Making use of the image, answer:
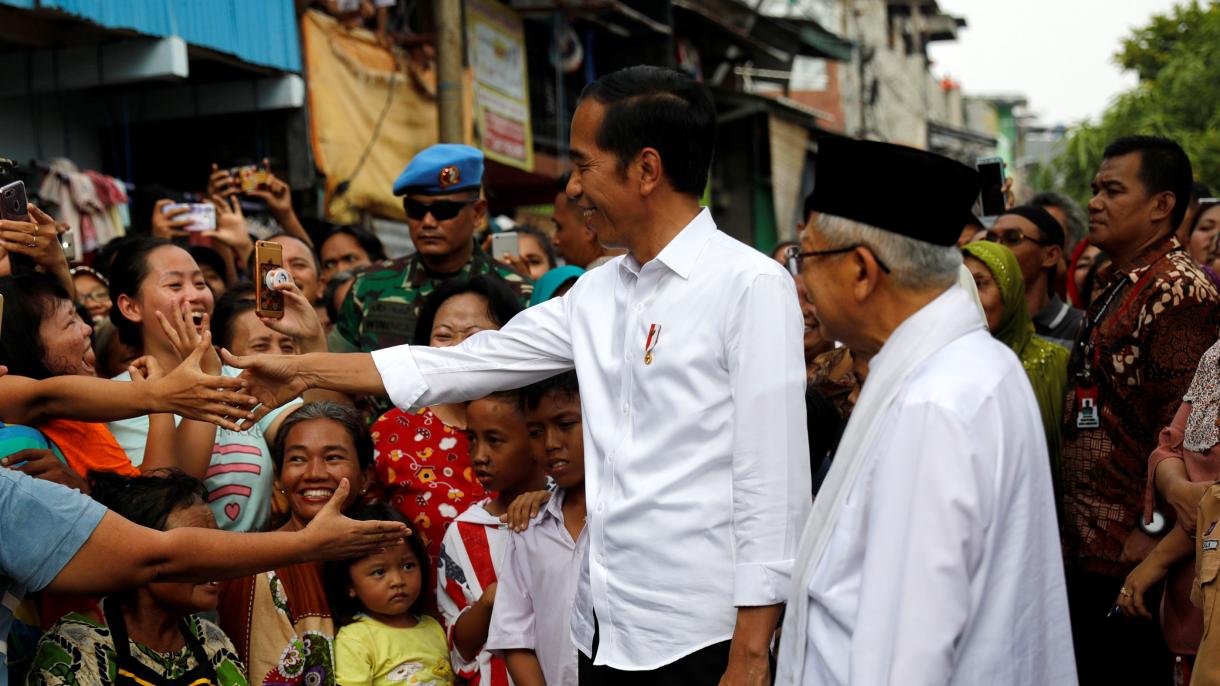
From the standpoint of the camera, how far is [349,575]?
13.1 feet

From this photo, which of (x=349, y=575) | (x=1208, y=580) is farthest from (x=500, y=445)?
(x=1208, y=580)

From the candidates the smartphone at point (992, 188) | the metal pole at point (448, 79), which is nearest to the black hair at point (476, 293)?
the smartphone at point (992, 188)

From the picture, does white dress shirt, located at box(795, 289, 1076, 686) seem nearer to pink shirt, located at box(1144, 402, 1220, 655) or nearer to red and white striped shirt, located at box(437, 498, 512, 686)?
pink shirt, located at box(1144, 402, 1220, 655)

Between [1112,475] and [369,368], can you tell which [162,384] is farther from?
[1112,475]

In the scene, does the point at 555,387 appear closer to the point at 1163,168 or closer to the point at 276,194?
the point at 1163,168

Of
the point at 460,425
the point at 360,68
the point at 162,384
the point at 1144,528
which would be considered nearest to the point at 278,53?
the point at 360,68

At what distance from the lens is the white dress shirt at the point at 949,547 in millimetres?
2146

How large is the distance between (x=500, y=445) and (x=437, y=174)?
156cm

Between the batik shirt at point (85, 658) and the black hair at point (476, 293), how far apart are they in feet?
4.70

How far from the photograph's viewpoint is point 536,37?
47.9ft

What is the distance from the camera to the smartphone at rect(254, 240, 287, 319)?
3676mm

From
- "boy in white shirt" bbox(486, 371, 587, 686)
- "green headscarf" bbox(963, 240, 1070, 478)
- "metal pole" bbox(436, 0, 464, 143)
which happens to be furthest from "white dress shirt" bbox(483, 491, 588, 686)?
"metal pole" bbox(436, 0, 464, 143)

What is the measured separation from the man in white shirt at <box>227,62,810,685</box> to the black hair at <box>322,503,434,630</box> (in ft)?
2.88

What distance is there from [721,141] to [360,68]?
951 cm
